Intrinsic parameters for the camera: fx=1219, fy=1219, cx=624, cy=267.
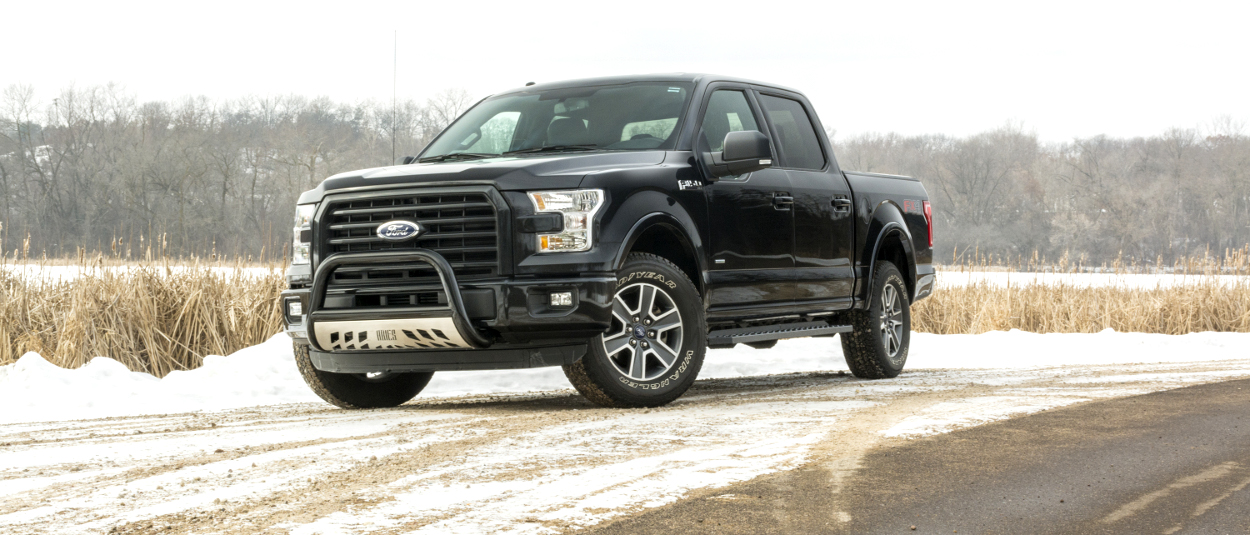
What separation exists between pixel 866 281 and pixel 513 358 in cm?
384

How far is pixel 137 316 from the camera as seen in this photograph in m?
10.5

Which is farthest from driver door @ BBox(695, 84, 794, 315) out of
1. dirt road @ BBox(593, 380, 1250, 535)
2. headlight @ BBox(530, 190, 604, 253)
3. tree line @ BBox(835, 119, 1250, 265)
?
tree line @ BBox(835, 119, 1250, 265)

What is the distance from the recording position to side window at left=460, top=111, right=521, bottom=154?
A: 809cm

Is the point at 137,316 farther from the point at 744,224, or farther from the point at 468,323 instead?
the point at 744,224

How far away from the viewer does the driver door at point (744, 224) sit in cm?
776

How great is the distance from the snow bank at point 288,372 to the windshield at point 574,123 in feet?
6.62

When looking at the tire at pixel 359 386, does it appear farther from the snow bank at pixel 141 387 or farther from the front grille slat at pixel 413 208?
the front grille slat at pixel 413 208

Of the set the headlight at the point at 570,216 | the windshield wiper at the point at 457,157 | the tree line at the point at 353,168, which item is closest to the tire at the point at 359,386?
the windshield wiper at the point at 457,157

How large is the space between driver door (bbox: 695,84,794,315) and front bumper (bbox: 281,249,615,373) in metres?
1.25

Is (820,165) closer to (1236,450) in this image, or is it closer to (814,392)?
(814,392)

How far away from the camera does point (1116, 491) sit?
4.79 m

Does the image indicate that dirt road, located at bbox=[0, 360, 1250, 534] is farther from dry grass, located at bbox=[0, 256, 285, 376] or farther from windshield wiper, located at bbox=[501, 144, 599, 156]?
dry grass, located at bbox=[0, 256, 285, 376]

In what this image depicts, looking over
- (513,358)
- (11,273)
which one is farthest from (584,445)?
(11,273)

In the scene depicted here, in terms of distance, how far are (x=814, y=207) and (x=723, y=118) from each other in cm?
99
